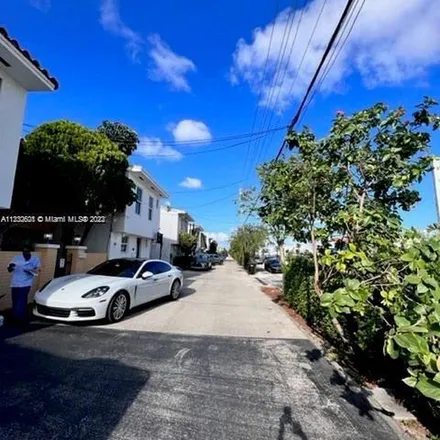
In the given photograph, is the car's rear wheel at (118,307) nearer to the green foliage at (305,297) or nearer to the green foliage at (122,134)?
the green foliage at (305,297)

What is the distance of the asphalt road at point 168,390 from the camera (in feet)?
10.3

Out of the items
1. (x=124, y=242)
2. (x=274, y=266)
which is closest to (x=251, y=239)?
(x=274, y=266)

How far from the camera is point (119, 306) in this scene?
7.59m

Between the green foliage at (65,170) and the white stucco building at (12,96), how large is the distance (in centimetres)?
446

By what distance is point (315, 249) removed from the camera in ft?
22.2

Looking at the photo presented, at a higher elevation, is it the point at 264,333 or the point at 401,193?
the point at 401,193

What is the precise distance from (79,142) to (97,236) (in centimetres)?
549

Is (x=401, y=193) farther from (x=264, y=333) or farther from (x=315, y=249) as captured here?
(x=264, y=333)

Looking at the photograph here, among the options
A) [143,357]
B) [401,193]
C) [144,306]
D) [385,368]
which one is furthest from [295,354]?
[144,306]

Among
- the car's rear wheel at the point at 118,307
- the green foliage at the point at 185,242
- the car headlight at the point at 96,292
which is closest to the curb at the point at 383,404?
the car's rear wheel at the point at 118,307

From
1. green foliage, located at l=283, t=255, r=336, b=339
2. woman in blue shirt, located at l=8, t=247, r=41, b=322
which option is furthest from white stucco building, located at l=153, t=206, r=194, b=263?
woman in blue shirt, located at l=8, t=247, r=41, b=322

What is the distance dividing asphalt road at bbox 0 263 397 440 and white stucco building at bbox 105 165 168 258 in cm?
1088

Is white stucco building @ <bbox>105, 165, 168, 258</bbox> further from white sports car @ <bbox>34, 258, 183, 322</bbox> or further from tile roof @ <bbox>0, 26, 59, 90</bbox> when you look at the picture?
tile roof @ <bbox>0, 26, 59, 90</bbox>

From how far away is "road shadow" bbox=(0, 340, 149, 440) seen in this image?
302cm
